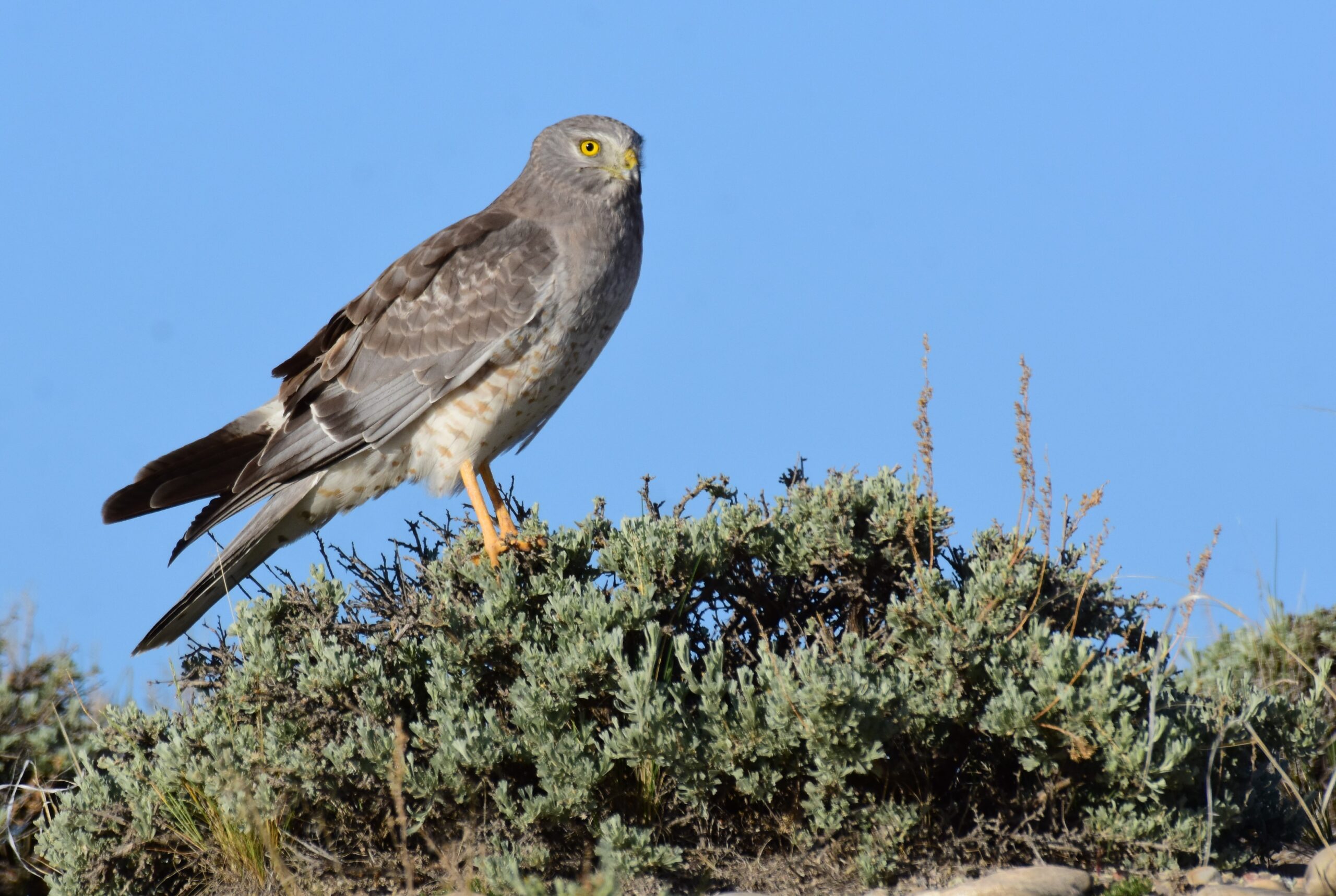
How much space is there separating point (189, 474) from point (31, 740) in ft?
5.07

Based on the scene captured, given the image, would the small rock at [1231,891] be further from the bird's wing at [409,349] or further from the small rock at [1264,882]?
the bird's wing at [409,349]

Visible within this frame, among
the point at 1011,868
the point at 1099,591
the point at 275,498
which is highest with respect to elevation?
the point at 275,498

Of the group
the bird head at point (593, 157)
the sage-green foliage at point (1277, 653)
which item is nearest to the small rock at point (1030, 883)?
the sage-green foliage at point (1277, 653)

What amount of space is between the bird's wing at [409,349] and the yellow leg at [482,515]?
1.25 ft

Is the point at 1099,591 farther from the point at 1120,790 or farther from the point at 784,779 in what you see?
the point at 784,779

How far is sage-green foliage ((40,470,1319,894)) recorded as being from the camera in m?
3.72

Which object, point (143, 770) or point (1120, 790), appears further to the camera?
point (143, 770)

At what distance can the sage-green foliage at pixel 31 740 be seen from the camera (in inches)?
211

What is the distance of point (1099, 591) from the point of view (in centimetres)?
477

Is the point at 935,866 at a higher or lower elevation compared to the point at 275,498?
lower

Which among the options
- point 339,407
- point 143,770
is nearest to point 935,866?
point 143,770

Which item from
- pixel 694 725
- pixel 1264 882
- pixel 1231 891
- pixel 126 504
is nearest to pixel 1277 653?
pixel 1264 882

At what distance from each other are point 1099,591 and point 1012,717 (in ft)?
4.22

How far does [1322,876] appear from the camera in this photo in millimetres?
3760
